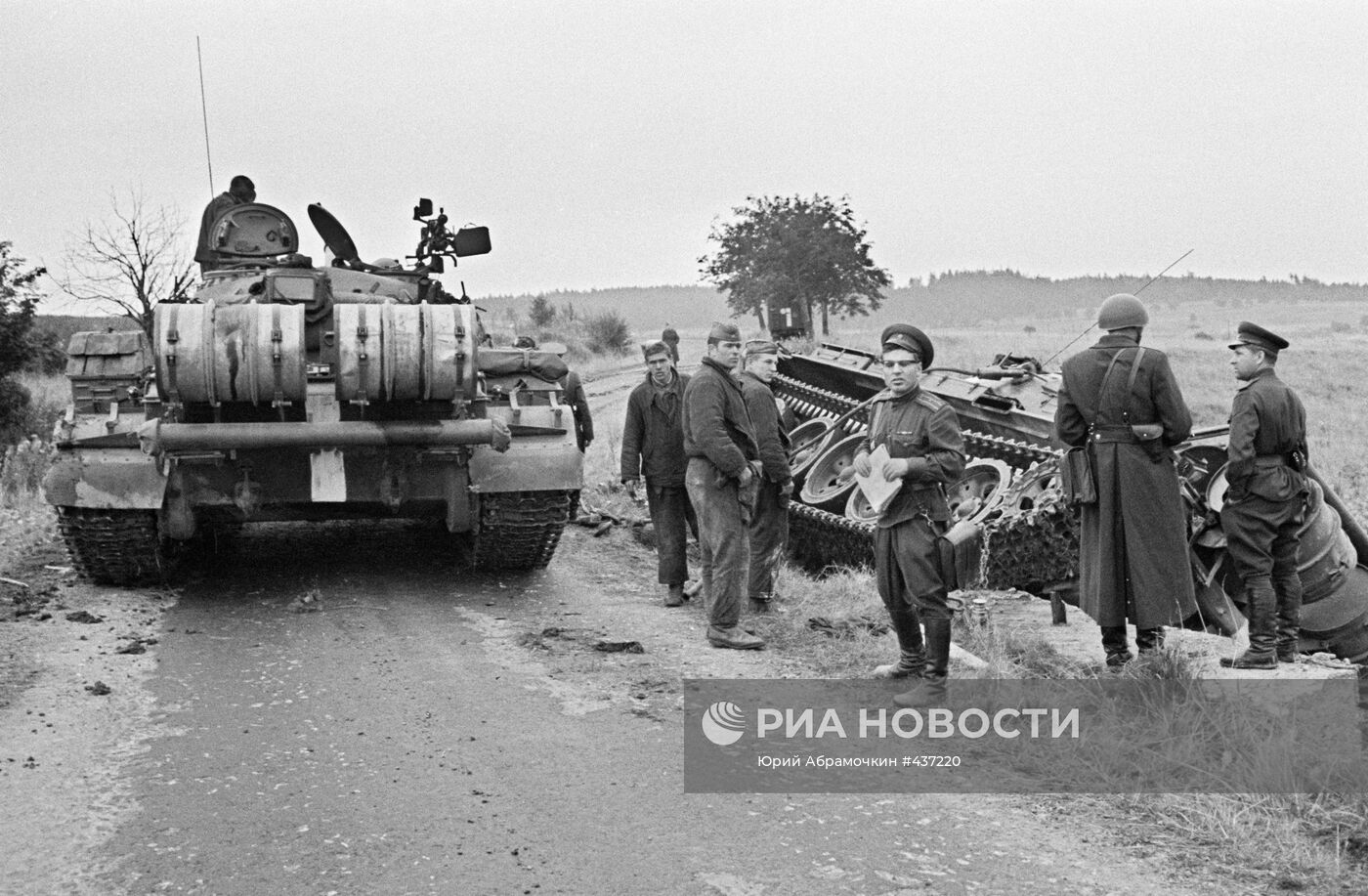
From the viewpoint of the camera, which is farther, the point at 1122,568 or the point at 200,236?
the point at 200,236

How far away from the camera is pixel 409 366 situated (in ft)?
27.3

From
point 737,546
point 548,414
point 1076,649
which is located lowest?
point 1076,649

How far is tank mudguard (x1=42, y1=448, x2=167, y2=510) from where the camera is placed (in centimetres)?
834

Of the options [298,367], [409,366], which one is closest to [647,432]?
[409,366]

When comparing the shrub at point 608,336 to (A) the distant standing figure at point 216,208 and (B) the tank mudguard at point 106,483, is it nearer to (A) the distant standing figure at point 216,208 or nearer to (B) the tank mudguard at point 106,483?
(A) the distant standing figure at point 216,208

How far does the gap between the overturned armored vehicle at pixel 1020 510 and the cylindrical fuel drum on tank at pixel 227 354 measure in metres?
3.63

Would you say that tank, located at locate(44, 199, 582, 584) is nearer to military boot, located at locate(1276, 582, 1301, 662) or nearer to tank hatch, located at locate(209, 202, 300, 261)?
tank hatch, located at locate(209, 202, 300, 261)

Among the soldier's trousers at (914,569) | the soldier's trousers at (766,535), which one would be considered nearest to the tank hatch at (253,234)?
the soldier's trousers at (766,535)

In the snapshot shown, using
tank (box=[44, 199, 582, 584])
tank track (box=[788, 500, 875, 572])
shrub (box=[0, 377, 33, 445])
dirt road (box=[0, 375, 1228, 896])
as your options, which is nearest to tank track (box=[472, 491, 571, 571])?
tank (box=[44, 199, 582, 584])

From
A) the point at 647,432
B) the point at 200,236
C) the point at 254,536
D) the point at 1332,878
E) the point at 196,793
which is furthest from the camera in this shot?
the point at 254,536

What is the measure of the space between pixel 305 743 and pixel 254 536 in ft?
22.2

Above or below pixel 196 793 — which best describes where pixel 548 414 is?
above

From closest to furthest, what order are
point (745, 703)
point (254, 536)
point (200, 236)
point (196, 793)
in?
point (196, 793)
point (745, 703)
point (200, 236)
point (254, 536)

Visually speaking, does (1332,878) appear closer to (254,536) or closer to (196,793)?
(196,793)
